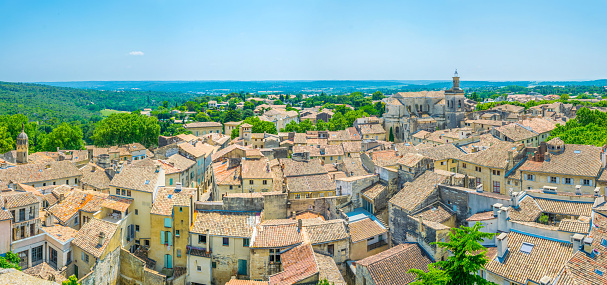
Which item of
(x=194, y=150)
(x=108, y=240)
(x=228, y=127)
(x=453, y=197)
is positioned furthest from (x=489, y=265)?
(x=228, y=127)

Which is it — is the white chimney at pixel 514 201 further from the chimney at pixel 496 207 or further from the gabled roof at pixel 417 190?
the gabled roof at pixel 417 190

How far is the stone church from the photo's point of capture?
91.7 metres

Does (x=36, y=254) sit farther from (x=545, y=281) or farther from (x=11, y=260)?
(x=545, y=281)

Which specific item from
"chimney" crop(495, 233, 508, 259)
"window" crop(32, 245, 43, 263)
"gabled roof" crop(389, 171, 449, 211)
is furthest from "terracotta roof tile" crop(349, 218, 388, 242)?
"window" crop(32, 245, 43, 263)

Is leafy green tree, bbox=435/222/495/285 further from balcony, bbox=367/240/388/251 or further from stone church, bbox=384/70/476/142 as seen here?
stone church, bbox=384/70/476/142

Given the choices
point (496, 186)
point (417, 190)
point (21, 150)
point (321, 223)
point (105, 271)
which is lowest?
point (105, 271)

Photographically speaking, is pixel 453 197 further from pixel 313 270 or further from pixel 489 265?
pixel 313 270

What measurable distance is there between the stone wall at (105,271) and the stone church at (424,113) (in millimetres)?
67726

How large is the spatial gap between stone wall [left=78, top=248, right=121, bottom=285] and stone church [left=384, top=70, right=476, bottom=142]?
6773cm

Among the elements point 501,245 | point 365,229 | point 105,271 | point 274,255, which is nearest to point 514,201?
point 501,245

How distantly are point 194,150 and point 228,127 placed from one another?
190 ft

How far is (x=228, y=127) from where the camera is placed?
123375mm

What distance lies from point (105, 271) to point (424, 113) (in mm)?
83546

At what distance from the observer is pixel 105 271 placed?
106 ft
